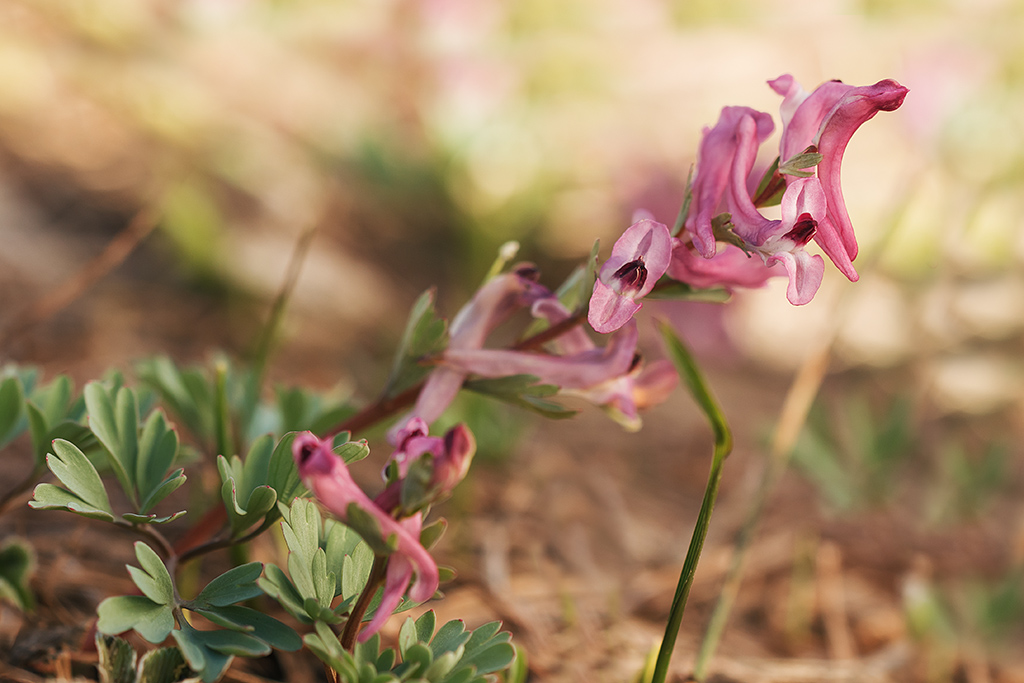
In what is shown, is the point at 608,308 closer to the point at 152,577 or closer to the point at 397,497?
the point at 397,497

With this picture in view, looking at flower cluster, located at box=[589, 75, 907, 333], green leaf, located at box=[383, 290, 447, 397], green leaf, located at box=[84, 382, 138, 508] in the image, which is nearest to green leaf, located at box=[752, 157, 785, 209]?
flower cluster, located at box=[589, 75, 907, 333]

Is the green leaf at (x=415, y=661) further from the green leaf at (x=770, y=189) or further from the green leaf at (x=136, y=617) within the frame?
the green leaf at (x=770, y=189)

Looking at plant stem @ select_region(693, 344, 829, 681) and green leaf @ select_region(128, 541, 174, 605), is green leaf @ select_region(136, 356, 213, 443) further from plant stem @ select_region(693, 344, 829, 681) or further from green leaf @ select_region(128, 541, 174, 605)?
plant stem @ select_region(693, 344, 829, 681)

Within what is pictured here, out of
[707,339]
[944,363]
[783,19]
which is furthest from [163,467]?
[783,19]

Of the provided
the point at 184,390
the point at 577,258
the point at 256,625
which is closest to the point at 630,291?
the point at 256,625

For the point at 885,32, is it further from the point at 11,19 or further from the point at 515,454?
the point at 11,19

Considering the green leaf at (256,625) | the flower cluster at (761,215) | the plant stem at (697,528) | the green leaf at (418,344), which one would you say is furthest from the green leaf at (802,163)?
the green leaf at (256,625)
